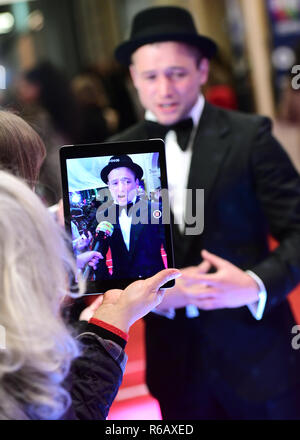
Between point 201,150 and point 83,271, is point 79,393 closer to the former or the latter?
point 83,271

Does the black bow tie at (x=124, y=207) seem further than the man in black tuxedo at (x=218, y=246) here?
No

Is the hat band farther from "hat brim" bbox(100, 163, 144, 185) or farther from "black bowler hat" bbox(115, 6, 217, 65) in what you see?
"hat brim" bbox(100, 163, 144, 185)

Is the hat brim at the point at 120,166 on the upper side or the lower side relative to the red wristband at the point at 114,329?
upper

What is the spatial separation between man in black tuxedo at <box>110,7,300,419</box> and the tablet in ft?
1.16

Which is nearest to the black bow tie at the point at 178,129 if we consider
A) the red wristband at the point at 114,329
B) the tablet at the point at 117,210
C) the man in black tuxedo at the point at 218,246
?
the man in black tuxedo at the point at 218,246

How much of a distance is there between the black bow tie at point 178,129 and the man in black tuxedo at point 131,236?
471mm

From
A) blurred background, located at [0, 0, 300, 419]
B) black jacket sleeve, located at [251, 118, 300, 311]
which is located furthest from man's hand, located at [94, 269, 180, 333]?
blurred background, located at [0, 0, 300, 419]

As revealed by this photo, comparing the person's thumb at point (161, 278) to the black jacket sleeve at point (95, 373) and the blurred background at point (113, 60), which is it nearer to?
the black jacket sleeve at point (95, 373)

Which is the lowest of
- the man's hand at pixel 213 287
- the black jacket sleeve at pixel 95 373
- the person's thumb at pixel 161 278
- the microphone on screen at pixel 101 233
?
the man's hand at pixel 213 287

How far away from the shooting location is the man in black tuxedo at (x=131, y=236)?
966 mm

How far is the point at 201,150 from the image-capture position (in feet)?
4.61
